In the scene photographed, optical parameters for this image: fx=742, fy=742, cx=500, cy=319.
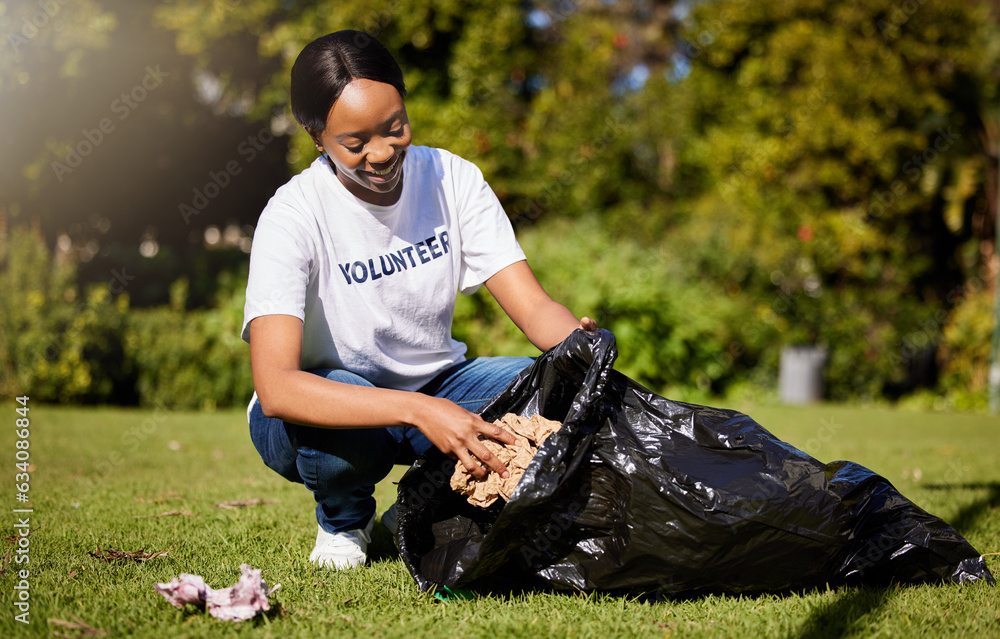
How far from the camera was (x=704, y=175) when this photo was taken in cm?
1219

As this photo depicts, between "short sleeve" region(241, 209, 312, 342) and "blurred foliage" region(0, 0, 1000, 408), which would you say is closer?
"short sleeve" region(241, 209, 312, 342)

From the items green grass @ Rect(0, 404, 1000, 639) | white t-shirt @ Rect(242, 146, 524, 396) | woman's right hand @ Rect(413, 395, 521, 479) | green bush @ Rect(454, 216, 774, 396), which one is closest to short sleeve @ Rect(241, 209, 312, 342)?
white t-shirt @ Rect(242, 146, 524, 396)

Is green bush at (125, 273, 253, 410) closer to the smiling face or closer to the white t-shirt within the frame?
the white t-shirt

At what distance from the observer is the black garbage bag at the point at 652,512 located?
1.83 metres

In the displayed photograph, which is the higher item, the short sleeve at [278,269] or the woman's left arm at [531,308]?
the short sleeve at [278,269]

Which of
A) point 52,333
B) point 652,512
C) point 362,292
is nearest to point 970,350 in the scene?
point 652,512

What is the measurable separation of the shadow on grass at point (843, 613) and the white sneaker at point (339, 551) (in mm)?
1277

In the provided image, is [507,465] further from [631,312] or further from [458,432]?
[631,312]

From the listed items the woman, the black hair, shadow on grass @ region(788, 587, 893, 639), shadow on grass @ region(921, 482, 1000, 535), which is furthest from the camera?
shadow on grass @ region(921, 482, 1000, 535)

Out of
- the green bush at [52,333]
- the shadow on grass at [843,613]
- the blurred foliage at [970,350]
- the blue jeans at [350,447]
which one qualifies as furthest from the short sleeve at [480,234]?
the blurred foliage at [970,350]

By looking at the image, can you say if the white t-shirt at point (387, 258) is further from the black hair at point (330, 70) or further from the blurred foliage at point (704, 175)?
the blurred foliage at point (704, 175)

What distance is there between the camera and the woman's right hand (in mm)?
1763

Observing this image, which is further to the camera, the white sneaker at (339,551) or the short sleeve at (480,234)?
the short sleeve at (480,234)

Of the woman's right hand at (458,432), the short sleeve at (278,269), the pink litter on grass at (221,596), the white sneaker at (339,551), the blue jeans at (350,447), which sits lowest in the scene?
the white sneaker at (339,551)
